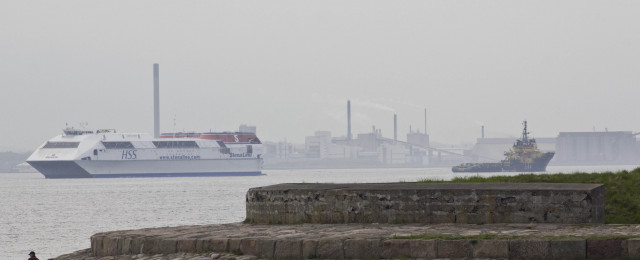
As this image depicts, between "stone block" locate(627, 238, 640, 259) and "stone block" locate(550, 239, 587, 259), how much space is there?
409mm

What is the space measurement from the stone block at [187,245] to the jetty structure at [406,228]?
0.04ft

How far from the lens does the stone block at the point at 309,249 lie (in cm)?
1159

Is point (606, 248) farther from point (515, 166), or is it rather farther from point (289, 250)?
point (515, 166)

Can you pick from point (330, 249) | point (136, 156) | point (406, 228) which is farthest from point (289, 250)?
point (136, 156)

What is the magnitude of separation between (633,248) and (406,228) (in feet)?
9.99

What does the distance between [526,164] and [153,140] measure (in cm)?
5224

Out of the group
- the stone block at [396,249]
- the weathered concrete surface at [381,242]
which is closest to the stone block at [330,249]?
the weathered concrete surface at [381,242]

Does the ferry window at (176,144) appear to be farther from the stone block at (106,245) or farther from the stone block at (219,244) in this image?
the stone block at (219,244)

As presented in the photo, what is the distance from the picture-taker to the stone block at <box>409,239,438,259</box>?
11.1 metres

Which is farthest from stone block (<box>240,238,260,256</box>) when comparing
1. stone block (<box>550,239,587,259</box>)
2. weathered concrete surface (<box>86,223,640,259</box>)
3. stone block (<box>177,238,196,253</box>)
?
stone block (<box>550,239,587,259</box>)

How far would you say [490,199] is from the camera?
13094 millimetres

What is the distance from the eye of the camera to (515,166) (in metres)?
164

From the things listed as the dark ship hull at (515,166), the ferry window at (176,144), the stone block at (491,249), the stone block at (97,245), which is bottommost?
the stone block at (97,245)

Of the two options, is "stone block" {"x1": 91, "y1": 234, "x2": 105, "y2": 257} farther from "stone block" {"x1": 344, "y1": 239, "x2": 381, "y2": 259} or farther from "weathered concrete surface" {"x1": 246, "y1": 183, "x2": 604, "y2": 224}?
"stone block" {"x1": 344, "y1": 239, "x2": 381, "y2": 259}
